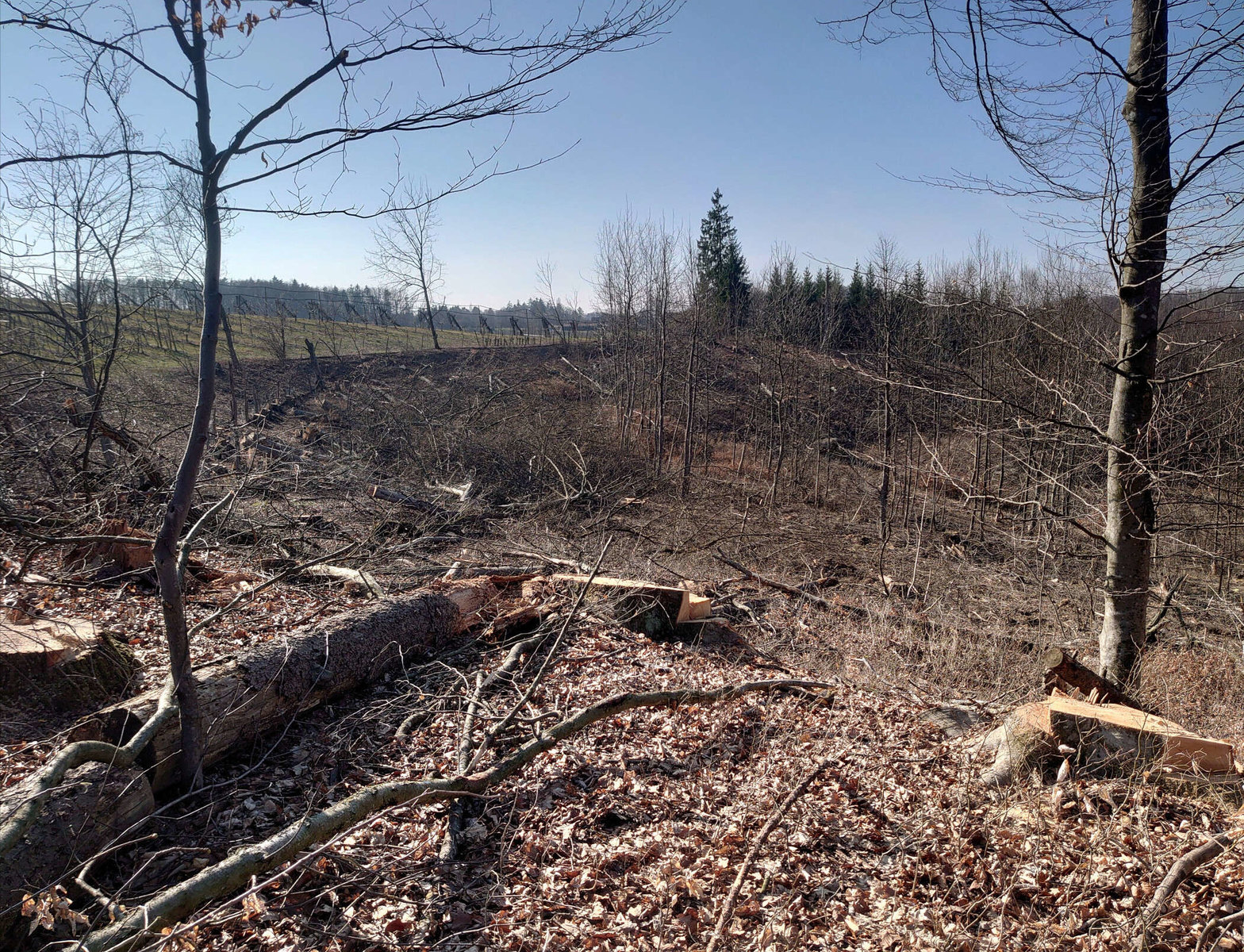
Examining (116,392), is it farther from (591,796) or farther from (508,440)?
(591,796)

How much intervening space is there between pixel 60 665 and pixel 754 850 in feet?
13.8

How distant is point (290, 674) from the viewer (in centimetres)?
438

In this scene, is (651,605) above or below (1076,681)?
below

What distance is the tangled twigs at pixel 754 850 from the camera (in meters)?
2.64

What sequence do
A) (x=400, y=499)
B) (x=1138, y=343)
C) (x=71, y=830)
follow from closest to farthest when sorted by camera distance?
1. (x=71, y=830)
2. (x=1138, y=343)
3. (x=400, y=499)

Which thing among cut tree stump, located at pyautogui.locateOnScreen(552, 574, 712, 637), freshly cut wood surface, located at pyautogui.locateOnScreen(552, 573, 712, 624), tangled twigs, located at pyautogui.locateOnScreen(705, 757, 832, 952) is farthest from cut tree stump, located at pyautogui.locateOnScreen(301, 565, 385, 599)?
tangled twigs, located at pyautogui.locateOnScreen(705, 757, 832, 952)

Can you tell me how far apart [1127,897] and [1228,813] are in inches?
36.5

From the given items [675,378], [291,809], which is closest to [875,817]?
[291,809]

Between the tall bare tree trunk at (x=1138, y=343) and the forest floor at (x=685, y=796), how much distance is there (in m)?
0.85

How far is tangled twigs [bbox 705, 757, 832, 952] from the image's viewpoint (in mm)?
2641

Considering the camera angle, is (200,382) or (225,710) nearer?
(200,382)

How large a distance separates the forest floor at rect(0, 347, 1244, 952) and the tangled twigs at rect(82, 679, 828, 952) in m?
0.10

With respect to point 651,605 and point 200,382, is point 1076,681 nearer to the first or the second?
point 651,605

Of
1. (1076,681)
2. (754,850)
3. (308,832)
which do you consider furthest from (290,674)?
(1076,681)
